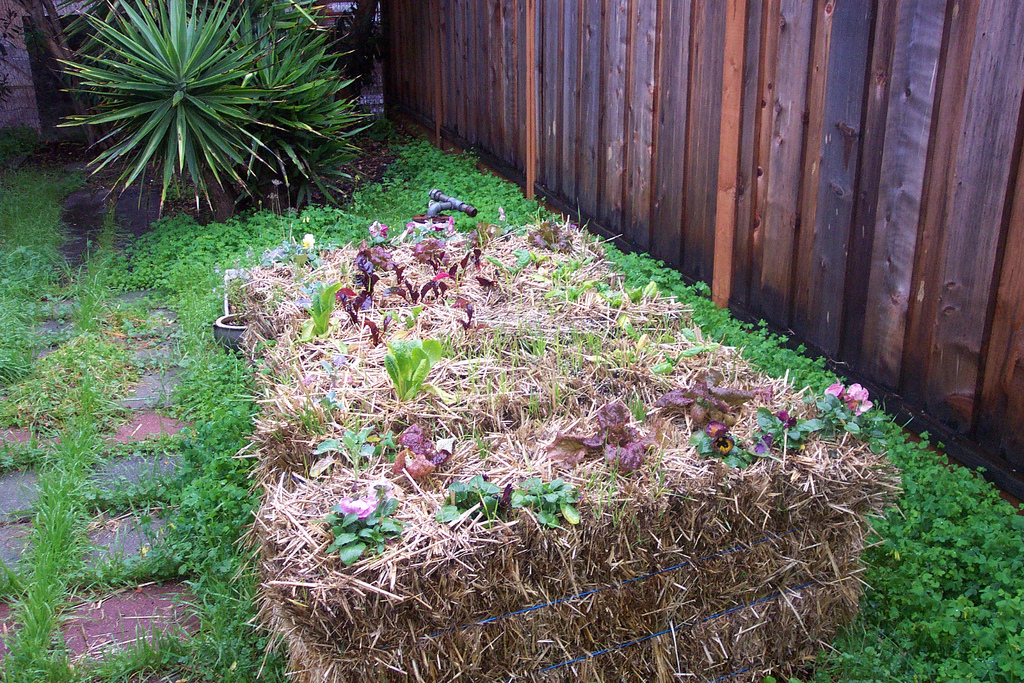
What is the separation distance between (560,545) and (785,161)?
205 cm

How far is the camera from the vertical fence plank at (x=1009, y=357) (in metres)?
2.34

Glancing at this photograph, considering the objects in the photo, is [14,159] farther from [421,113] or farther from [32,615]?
[32,615]

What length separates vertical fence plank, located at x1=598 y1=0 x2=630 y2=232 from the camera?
462 cm

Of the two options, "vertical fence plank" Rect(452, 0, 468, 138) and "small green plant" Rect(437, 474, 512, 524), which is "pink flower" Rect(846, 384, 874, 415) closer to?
"small green plant" Rect(437, 474, 512, 524)

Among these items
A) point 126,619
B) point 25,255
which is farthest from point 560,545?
point 25,255

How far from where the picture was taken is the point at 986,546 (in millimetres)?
2324

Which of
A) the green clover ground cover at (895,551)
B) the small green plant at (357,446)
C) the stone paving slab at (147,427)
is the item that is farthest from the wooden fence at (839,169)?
the stone paving slab at (147,427)

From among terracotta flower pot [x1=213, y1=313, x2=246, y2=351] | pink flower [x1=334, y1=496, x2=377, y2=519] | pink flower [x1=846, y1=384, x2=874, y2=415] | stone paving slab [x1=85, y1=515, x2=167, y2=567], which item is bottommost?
stone paving slab [x1=85, y1=515, x2=167, y2=567]

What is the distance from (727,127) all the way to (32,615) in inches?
126

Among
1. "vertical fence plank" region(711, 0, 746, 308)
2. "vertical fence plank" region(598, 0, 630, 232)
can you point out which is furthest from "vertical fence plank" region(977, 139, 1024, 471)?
"vertical fence plank" region(598, 0, 630, 232)

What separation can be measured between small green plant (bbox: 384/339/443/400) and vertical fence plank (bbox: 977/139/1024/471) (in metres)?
1.74

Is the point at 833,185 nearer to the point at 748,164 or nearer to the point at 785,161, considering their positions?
the point at 785,161

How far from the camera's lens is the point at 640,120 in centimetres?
448

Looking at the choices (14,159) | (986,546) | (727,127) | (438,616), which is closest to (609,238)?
(727,127)
